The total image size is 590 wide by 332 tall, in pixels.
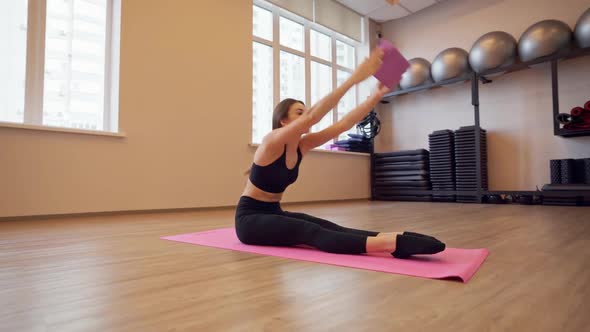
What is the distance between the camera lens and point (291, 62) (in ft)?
17.4

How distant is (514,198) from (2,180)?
5084 millimetres

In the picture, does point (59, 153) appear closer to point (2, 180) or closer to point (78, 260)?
point (2, 180)

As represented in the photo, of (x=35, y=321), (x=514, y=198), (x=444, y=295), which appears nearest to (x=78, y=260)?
(x=35, y=321)

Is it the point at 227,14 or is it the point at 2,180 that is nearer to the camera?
the point at 2,180

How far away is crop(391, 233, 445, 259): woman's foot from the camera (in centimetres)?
125

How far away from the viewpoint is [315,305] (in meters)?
0.86

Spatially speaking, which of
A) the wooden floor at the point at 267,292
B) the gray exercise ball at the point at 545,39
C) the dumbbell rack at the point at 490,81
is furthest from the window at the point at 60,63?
the gray exercise ball at the point at 545,39

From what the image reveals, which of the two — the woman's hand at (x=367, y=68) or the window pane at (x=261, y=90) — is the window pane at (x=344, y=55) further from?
the woman's hand at (x=367, y=68)

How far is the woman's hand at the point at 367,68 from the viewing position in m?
1.44

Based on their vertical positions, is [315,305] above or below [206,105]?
below

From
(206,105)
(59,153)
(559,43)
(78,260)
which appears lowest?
(78,260)

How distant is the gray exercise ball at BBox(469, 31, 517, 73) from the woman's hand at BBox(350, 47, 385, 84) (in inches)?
140

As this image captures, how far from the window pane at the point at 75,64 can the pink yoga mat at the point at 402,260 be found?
237 centimetres

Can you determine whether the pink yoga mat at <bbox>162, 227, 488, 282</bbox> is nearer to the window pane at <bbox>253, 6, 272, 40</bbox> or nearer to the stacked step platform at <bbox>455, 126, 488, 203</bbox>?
the stacked step platform at <bbox>455, 126, 488, 203</bbox>
